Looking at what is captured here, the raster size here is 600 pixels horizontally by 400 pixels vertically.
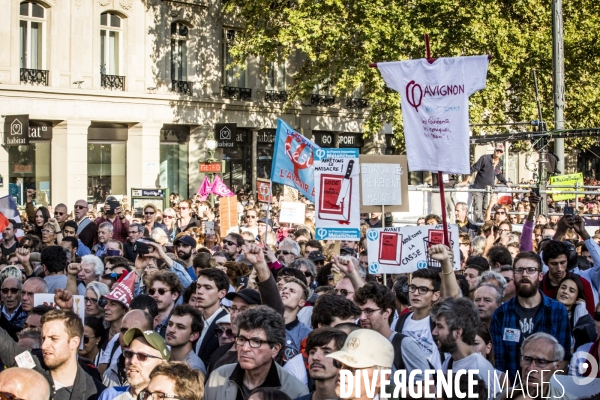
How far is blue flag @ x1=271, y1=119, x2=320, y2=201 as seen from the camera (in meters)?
14.1

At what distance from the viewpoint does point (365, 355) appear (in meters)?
4.92

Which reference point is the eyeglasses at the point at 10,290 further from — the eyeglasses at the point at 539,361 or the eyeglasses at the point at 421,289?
the eyeglasses at the point at 539,361

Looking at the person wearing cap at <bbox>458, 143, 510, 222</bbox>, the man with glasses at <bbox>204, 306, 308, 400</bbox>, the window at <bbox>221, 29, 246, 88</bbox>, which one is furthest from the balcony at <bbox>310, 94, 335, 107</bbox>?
the man with glasses at <bbox>204, 306, 308, 400</bbox>

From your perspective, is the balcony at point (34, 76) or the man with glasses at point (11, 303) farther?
the balcony at point (34, 76)

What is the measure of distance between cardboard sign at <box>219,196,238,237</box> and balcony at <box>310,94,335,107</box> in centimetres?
2320

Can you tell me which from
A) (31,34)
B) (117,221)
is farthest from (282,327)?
(31,34)

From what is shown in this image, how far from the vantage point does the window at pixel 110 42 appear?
104 feet

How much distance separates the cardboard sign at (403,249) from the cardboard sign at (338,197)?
3.28 feet

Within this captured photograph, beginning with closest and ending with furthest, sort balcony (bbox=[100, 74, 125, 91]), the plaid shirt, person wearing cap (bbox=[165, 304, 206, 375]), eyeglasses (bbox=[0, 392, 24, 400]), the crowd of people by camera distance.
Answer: eyeglasses (bbox=[0, 392, 24, 400]) → the crowd of people → person wearing cap (bbox=[165, 304, 206, 375]) → the plaid shirt → balcony (bbox=[100, 74, 125, 91])

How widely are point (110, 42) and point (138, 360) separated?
89.9ft

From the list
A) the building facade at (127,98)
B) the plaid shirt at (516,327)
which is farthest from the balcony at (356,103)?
the plaid shirt at (516,327)

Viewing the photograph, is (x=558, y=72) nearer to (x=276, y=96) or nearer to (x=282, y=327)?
(x=282, y=327)

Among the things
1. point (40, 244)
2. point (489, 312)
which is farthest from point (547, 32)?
point (489, 312)

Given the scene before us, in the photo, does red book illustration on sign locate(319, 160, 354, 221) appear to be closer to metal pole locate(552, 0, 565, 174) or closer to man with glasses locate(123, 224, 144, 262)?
man with glasses locate(123, 224, 144, 262)
